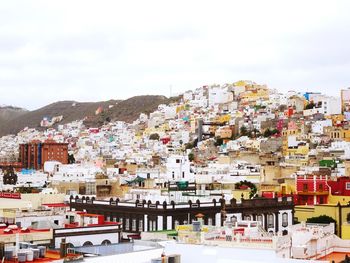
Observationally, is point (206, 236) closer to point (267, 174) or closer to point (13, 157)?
point (267, 174)

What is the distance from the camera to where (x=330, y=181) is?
56406mm

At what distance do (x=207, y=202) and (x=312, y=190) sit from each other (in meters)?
13.9

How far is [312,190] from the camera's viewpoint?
5634cm

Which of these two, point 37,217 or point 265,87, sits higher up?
point 265,87

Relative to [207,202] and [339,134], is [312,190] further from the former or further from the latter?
[339,134]

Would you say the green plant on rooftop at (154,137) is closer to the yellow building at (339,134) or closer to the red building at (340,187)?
the yellow building at (339,134)

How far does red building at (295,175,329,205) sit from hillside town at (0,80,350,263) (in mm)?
77

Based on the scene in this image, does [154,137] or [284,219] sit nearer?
[284,219]

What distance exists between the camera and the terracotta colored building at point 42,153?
12662 centimetres

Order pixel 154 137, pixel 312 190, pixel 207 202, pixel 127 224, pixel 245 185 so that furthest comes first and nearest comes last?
pixel 154 137, pixel 245 185, pixel 312 190, pixel 207 202, pixel 127 224

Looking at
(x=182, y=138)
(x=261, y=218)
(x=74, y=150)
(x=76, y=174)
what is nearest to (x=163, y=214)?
(x=261, y=218)

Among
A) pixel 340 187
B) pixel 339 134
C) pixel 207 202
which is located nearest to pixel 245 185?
pixel 340 187

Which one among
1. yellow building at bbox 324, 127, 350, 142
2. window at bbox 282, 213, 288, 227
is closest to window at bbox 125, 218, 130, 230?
window at bbox 282, 213, 288, 227

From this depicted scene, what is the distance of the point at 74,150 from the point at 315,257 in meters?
161
